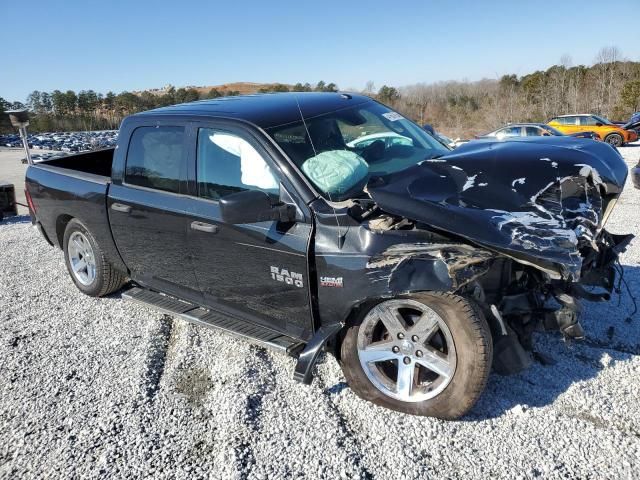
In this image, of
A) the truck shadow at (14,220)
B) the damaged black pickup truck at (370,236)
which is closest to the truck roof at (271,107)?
the damaged black pickup truck at (370,236)

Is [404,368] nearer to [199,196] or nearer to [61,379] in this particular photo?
[199,196]

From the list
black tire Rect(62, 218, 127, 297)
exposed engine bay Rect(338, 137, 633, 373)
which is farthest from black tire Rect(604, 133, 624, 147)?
black tire Rect(62, 218, 127, 297)

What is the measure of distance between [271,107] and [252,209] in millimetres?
1185

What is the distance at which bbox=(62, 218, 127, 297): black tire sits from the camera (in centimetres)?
462

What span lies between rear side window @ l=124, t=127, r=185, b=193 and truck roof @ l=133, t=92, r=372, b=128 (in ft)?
0.56

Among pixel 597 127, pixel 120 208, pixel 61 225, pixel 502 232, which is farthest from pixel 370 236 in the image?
pixel 597 127

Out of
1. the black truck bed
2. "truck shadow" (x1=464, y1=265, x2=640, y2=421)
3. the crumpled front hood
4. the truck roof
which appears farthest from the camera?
the black truck bed

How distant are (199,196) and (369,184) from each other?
1.30 meters

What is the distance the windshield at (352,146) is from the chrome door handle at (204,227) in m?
0.73

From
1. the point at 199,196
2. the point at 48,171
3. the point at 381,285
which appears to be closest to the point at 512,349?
the point at 381,285

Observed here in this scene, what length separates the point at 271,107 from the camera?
11.8 ft

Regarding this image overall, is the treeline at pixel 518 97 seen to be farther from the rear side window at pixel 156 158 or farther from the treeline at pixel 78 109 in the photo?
the treeline at pixel 78 109

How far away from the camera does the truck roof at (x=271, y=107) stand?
3371 mm

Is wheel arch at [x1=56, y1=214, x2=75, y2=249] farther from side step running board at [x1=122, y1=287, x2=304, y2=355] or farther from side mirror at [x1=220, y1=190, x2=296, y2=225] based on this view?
side mirror at [x1=220, y1=190, x2=296, y2=225]
